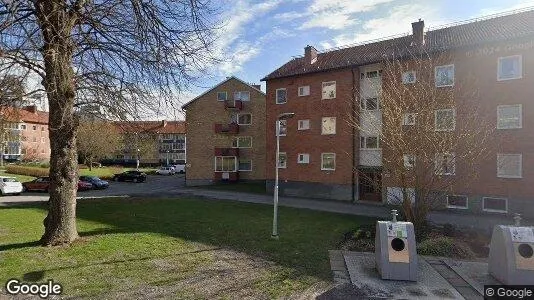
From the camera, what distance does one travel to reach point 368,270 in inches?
343

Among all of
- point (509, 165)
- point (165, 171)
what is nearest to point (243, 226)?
point (509, 165)

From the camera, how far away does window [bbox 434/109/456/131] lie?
40.2ft

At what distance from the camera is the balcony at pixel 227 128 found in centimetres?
3803

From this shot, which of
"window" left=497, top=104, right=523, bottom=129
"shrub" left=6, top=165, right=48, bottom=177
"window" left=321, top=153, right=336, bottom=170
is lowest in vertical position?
"shrub" left=6, top=165, right=48, bottom=177

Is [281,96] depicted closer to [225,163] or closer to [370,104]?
[370,104]

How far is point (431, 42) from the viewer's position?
71.4ft

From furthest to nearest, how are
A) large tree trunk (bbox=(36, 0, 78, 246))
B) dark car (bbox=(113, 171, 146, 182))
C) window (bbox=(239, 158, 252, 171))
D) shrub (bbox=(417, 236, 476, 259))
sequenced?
dark car (bbox=(113, 171, 146, 182)) < window (bbox=(239, 158, 252, 171)) < shrub (bbox=(417, 236, 476, 259)) < large tree trunk (bbox=(36, 0, 78, 246))

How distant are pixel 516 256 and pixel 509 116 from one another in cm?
1382

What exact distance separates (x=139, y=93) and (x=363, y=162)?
17.8m

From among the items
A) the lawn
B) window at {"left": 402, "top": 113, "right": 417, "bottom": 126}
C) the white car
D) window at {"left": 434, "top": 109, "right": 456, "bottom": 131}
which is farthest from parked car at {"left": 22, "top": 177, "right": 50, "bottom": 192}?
window at {"left": 434, "top": 109, "right": 456, "bottom": 131}

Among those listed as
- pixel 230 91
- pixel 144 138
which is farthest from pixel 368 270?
pixel 230 91

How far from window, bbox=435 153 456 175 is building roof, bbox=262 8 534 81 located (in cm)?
863

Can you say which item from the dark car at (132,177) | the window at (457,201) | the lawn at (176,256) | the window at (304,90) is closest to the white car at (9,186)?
the dark car at (132,177)

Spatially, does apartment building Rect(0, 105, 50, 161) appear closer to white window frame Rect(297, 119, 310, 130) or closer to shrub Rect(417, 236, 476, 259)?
white window frame Rect(297, 119, 310, 130)
